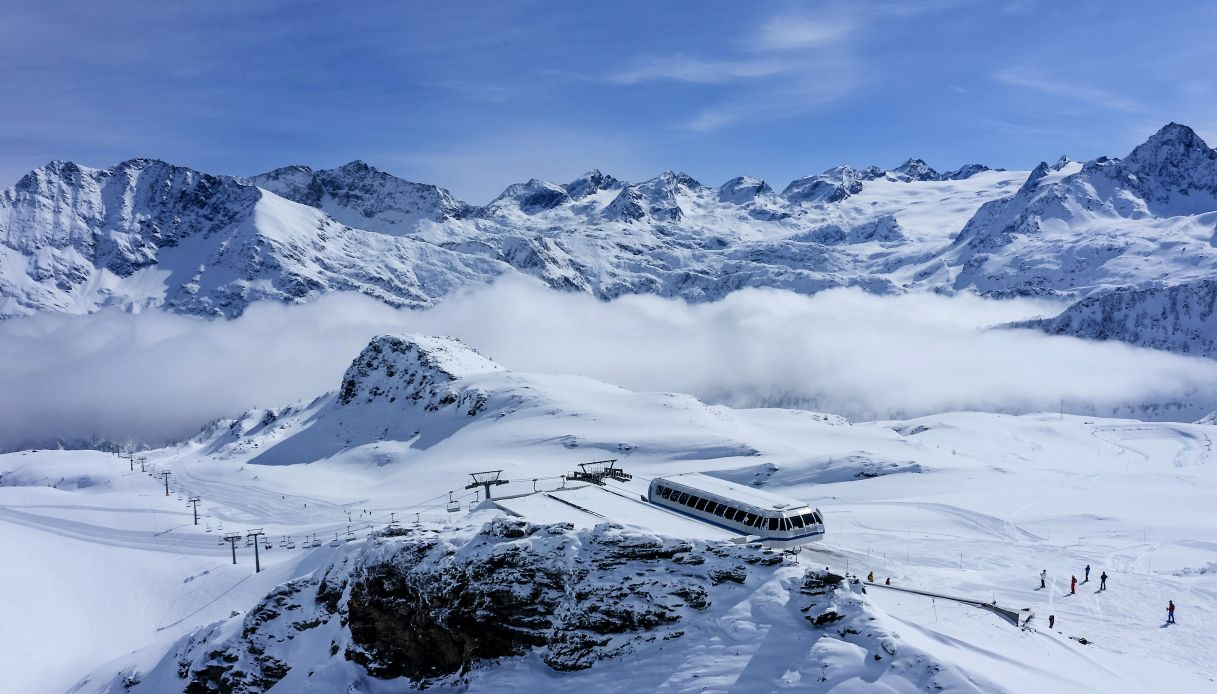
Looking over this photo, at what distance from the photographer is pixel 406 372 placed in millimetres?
135750

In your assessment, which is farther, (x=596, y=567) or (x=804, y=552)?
(x=804, y=552)

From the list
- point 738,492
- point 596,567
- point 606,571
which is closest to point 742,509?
point 738,492

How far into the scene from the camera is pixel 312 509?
88.6 metres

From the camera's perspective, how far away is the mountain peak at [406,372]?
130000 mm

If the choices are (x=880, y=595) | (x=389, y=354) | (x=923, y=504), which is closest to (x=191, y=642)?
(x=880, y=595)

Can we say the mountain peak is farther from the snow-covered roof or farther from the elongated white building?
the elongated white building

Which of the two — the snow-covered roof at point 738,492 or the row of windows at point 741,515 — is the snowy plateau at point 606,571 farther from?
the snow-covered roof at point 738,492

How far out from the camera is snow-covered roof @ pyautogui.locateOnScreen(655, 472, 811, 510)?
38.8 meters

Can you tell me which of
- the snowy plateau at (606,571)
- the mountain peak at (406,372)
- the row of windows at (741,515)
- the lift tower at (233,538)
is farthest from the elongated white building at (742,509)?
the mountain peak at (406,372)

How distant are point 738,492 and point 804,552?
15.4 feet

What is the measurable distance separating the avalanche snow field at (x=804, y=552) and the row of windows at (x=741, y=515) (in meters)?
2.17

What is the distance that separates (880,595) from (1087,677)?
798 centimetres

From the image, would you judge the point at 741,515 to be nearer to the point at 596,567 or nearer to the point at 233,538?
the point at 596,567

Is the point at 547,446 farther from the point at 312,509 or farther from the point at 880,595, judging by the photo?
the point at 880,595
